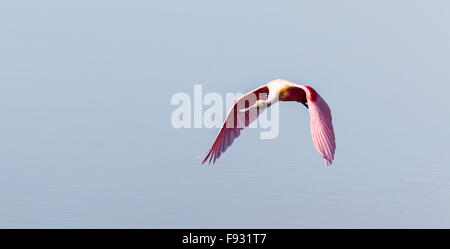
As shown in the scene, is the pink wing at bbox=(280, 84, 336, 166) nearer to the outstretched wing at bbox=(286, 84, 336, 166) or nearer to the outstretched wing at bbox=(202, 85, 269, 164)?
the outstretched wing at bbox=(286, 84, 336, 166)

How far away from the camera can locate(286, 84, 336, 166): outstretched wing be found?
7223mm

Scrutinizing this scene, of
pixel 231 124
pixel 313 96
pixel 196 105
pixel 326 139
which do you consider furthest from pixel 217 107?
pixel 326 139

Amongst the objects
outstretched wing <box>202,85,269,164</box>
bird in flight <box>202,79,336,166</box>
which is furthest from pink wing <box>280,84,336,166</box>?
outstretched wing <box>202,85,269,164</box>

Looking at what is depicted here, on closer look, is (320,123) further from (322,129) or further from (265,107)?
(265,107)

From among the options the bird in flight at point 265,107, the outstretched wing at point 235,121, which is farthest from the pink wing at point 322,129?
the outstretched wing at point 235,121

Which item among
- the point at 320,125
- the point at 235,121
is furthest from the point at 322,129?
the point at 235,121

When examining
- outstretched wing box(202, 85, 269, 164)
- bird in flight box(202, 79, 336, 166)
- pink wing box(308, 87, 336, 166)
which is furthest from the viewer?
outstretched wing box(202, 85, 269, 164)

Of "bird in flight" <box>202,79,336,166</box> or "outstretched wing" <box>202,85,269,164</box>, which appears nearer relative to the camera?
"bird in flight" <box>202,79,336,166</box>

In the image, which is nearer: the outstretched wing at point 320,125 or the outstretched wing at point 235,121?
the outstretched wing at point 320,125

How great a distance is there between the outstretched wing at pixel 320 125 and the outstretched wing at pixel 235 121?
1.63ft

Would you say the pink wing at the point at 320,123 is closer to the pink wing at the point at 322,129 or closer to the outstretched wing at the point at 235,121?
the pink wing at the point at 322,129

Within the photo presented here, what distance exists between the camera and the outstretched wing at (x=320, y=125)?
722 centimetres

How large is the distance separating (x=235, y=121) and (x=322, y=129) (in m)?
1.70

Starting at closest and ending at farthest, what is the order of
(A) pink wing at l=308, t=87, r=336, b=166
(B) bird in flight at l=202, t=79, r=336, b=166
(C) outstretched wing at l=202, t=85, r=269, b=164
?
(A) pink wing at l=308, t=87, r=336, b=166 < (B) bird in flight at l=202, t=79, r=336, b=166 < (C) outstretched wing at l=202, t=85, r=269, b=164
